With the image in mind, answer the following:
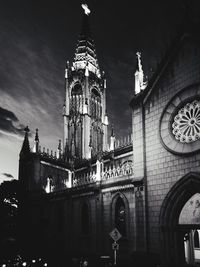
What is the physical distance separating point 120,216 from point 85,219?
5.68 m

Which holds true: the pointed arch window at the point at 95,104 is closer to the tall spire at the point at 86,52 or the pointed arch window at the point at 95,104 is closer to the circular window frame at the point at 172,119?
the tall spire at the point at 86,52

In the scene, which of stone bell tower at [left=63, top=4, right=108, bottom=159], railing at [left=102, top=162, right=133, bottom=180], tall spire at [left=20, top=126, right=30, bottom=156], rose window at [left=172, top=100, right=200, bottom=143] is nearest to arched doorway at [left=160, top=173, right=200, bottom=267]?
rose window at [left=172, top=100, right=200, bottom=143]

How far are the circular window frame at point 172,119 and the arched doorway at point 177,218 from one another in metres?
A: 1.67

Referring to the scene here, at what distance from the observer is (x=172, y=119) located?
2011 centimetres

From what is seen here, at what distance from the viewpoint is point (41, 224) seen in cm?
3200

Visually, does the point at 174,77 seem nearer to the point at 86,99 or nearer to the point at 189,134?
the point at 189,134

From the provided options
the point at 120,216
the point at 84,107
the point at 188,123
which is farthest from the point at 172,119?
the point at 84,107

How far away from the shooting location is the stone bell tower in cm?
6091

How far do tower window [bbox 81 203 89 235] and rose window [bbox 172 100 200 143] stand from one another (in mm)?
A: 12429

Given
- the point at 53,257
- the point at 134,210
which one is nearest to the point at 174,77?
the point at 134,210

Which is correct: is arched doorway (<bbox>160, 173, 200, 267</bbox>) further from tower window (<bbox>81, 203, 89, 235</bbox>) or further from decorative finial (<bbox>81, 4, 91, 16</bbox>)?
decorative finial (<bbox>81, 4, 91, 16</bbox>)

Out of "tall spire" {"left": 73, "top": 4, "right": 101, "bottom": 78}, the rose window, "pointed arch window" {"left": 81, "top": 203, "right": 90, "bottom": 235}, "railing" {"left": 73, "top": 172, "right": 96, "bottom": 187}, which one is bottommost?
"pointed arch window" {"left": 81, "top": 203, "right": 90, "bottom": 235}

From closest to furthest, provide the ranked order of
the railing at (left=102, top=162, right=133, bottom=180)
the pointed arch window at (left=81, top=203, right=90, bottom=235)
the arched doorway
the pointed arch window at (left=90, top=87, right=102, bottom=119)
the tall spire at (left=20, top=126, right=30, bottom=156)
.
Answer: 1. the arched doorway
2. the railing at (left=102, top=162, right=133, bottom=180)
3. the pointed arch window at (left=81, top=203, right=90, bottom=235)
4. the tall spire at (left=20, top=126, right=30, bottom=156)
5. the pointed arch window at (left=90, top=87, right=102, bottom=119)

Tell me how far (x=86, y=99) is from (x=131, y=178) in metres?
41.2
